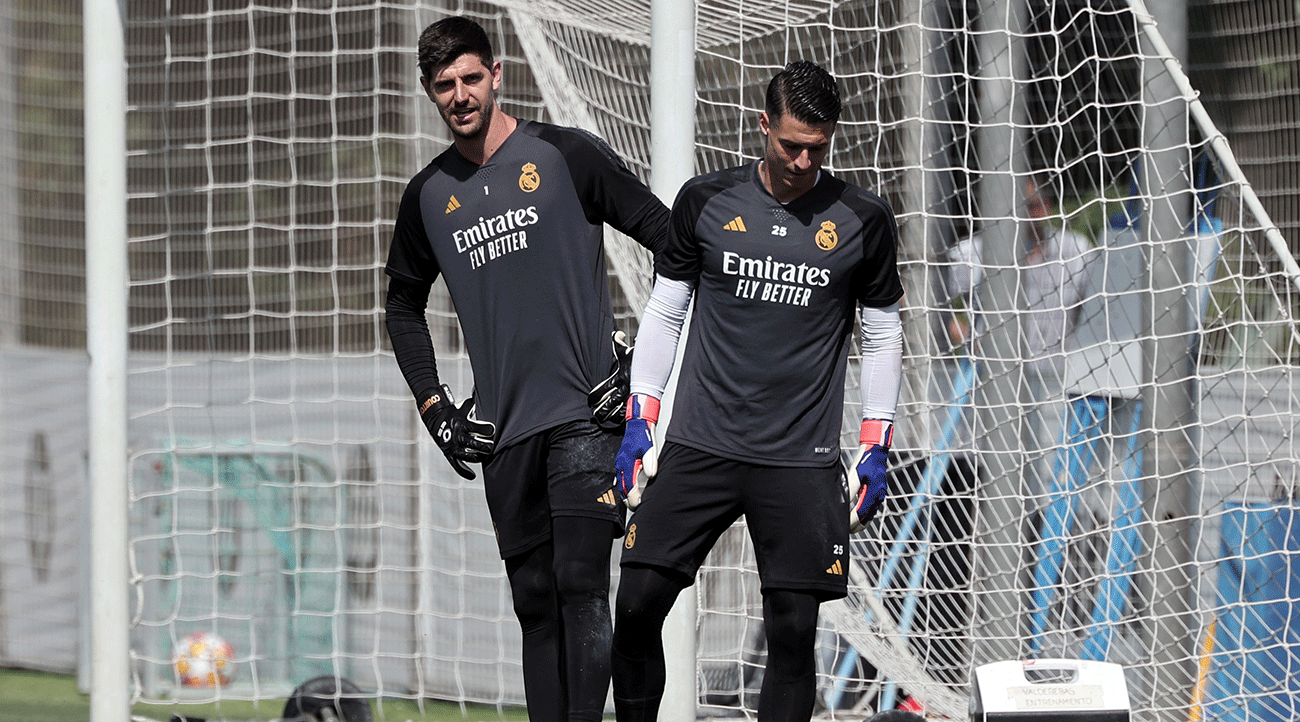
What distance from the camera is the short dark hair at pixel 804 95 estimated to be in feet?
9.43

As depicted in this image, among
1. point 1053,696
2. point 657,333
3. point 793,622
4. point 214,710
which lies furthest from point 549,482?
point 214,710

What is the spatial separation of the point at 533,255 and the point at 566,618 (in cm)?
89

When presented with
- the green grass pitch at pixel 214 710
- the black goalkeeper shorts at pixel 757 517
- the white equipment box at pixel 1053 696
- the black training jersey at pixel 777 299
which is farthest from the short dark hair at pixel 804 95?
the green grass pitch at pixel 214 710

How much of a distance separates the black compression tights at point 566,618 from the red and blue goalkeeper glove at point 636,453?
0.37 feet

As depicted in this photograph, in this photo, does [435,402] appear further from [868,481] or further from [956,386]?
[956,386]

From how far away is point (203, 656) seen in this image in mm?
5848

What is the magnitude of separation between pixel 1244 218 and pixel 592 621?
258cm

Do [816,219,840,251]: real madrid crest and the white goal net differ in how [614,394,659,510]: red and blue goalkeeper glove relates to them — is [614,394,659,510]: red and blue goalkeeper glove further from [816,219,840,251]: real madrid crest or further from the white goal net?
the white goal net

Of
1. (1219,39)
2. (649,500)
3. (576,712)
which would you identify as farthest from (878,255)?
(1219,39)

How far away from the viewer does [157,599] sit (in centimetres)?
616

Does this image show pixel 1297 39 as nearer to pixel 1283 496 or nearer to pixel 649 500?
pixel 1283 496

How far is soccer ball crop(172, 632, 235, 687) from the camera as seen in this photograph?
5.75 metres

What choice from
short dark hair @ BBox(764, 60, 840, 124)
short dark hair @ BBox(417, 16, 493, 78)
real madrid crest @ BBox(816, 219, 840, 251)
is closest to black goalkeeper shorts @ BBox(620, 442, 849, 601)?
real madrid crest @ BBox(816, 219, 840, 251)

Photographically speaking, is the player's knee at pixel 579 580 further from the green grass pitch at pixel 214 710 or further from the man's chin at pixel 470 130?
the green grass pitch at pixel 214 710
